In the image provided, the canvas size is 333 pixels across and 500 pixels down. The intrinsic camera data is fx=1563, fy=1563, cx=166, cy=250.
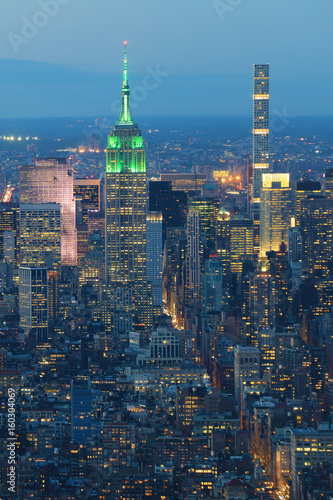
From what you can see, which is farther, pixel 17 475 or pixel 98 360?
pixel 98 360

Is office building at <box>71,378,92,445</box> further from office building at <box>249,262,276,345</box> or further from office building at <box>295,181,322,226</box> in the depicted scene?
office building at <box>295,181,322,226</box>

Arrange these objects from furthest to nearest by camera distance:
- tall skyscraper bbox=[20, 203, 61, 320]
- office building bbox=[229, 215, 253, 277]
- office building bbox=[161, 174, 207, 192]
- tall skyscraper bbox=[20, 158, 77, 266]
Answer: office building bbox=[161, 174, 207, 192], tall skyscraper bbox=[20, 158, 77, 266], tall skyscraper bbox=[20, 203, 61, 320], office building bbox=[229, 215, 253, 277]

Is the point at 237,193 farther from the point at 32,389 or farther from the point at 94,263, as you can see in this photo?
the point at 32,389

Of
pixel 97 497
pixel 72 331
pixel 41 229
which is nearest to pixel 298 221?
pixel 41 229

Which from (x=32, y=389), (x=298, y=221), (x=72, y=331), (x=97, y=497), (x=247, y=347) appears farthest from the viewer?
(x=298, y=221)

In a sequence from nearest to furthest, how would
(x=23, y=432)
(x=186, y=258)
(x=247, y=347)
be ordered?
(x=23, y=432) < (x=247, y=347) < (x=186, y=258)

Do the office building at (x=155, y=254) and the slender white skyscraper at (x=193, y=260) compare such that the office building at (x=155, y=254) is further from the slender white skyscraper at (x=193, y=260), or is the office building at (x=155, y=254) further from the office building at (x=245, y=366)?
the office building at (x=245, y=366)

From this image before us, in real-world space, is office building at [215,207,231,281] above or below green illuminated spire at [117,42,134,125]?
below
